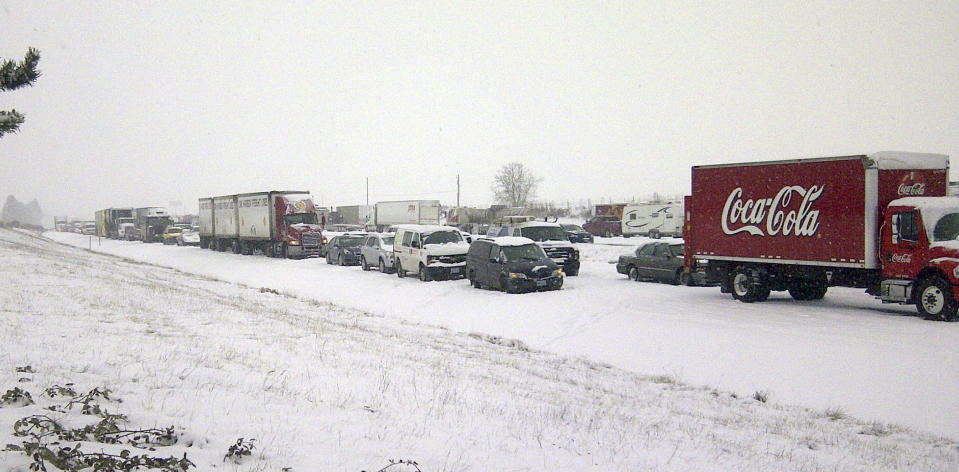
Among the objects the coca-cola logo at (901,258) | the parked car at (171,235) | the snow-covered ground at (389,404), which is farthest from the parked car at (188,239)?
the coca-cola logo at (901,258)

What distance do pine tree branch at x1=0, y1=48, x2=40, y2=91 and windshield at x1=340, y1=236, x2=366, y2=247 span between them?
27.8 metres

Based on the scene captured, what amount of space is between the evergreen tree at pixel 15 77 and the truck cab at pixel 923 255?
16.1 metres

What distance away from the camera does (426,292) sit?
21859 mm

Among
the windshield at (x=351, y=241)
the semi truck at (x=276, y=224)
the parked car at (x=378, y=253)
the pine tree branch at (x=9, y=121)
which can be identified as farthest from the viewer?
the semi truck at (x=276, y=224)

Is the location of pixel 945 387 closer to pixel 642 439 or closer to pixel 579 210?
pixel 642 439

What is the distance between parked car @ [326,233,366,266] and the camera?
3247 centimetres

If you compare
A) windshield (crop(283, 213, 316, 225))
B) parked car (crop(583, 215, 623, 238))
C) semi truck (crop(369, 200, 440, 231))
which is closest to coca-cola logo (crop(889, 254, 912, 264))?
windshield (crop(283, 213, 316, 225))

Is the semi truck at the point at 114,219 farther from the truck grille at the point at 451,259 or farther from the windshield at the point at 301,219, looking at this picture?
the truck grille at the point at 451,259

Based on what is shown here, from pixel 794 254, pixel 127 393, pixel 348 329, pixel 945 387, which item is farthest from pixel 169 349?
pixel 794 254

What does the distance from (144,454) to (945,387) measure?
10367mm

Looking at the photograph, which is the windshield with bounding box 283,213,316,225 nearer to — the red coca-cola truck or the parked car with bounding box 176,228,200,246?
the parked car with bounding box 176,228,200,246

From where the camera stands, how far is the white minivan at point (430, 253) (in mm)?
24375

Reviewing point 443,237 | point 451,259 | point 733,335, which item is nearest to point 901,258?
point 733,335

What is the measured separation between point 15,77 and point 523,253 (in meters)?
17.1
